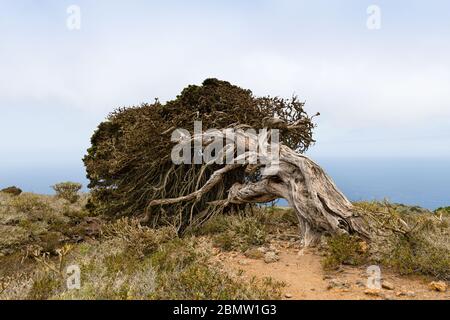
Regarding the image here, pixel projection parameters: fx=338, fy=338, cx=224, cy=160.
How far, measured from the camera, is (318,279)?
6.53 metres

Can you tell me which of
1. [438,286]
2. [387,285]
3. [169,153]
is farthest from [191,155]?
→ [438,286]

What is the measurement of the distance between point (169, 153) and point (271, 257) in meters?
5.75

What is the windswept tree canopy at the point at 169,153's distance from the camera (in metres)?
11.7

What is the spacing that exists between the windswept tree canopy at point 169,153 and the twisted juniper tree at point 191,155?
0.03 meters

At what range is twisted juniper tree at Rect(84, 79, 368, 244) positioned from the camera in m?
11.2

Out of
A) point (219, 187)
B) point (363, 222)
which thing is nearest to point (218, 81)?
point (219, 187)

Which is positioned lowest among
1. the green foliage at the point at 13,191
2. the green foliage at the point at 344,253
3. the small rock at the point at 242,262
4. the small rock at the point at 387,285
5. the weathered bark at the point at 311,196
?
the small rock at the point at 242,262

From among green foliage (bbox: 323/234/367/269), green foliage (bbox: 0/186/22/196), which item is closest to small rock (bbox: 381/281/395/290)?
green foliage (bbox: 323/234/367/269)

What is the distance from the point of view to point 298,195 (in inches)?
362

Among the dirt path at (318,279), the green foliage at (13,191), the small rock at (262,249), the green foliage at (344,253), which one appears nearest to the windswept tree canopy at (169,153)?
the small rock at (262,249)

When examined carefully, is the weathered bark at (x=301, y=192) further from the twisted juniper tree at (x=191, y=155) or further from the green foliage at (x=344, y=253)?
the green foliage at (x=344, y=253)
